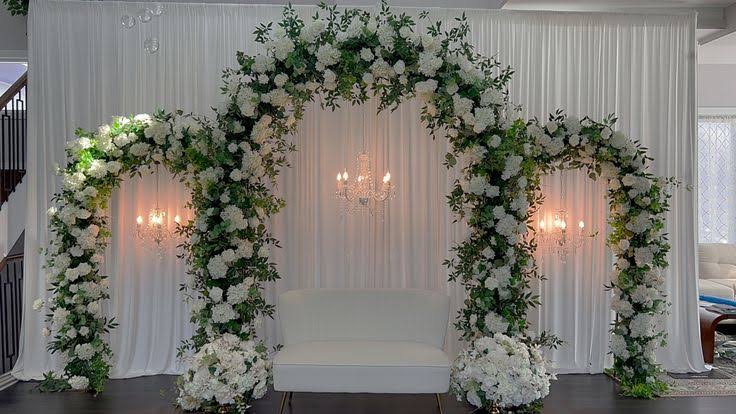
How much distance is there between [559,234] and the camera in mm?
6176

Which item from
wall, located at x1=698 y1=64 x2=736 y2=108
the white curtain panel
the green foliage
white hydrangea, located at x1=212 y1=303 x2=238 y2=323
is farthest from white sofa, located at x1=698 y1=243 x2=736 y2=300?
the green foliage

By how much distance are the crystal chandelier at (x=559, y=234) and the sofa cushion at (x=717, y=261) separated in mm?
3523

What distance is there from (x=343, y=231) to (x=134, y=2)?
3049mm

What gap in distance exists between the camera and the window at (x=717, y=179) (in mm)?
9570

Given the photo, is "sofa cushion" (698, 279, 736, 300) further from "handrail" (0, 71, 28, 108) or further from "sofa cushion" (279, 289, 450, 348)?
"handrail" (0, 71, 28, 108)

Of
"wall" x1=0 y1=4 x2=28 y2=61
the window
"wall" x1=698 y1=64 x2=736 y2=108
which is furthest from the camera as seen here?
the window

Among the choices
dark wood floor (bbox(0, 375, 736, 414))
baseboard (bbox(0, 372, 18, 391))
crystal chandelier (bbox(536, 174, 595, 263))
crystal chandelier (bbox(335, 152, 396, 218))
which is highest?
crystal chandelier (bbox(335, 152, 396, 218))

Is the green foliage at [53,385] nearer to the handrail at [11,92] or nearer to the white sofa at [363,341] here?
the white sofa at [363,341]

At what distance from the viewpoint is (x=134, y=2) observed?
20.2 feet

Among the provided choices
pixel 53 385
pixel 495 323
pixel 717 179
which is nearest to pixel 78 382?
pixel 53 385

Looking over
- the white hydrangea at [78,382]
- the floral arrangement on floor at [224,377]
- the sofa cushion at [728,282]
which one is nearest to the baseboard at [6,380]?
the white hydrangea at [78,382]

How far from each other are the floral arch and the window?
187 inches

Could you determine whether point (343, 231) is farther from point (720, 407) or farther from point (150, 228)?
point (720, 407)

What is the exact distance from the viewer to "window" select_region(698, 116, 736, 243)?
957 centimetres
